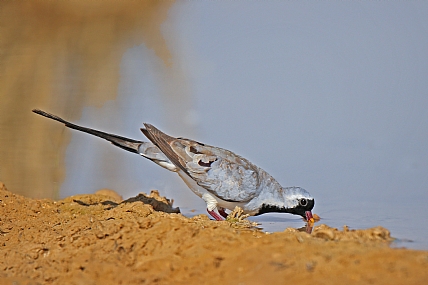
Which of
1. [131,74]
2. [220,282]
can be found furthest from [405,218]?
[131,74]

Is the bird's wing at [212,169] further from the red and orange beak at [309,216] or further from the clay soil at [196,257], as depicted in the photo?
the clay soil at [196,257]

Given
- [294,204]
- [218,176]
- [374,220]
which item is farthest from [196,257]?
[294,204]

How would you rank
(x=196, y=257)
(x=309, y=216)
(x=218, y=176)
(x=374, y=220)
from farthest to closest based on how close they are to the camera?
(x=309, y=216) → (x=218, y=176) → (x=374, y=220) → (x=196, y=257)

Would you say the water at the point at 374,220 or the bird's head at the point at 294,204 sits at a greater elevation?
the bird's head at the point at 294,204

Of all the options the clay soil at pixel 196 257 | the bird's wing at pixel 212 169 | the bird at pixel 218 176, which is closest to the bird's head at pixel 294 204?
the bird at pixel 218 176

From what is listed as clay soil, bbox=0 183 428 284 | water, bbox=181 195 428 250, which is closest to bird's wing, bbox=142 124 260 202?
water, bbox=181 195 428 250

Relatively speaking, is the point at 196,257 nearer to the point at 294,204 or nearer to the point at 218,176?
the point at 218,176

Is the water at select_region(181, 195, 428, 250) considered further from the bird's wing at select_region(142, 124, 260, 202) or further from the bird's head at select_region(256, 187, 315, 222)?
the bird's wing at select_region(142, 124, 260, 202)
